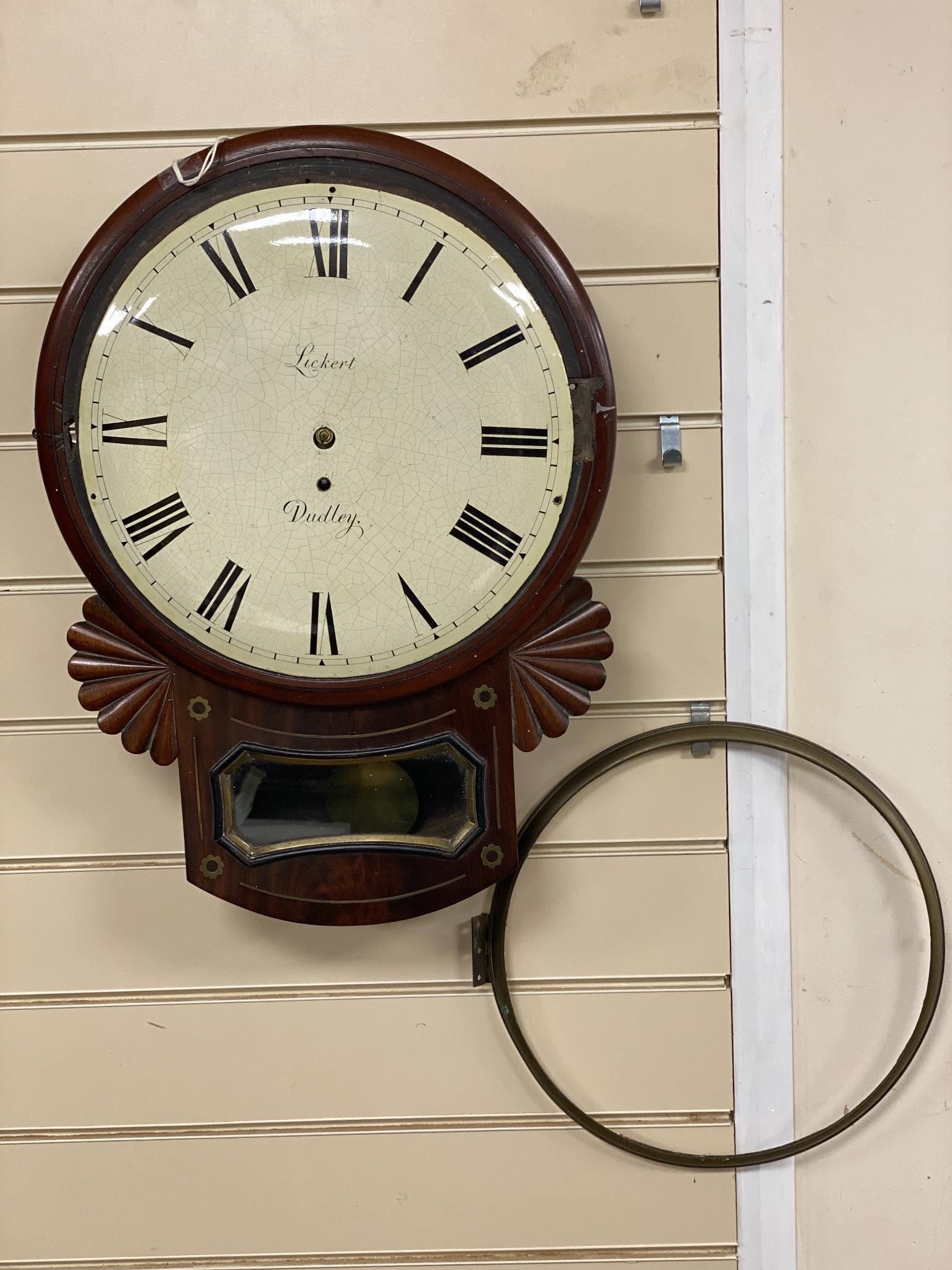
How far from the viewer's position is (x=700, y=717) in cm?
98

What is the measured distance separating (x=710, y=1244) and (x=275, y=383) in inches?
36.2

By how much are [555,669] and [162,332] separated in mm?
432

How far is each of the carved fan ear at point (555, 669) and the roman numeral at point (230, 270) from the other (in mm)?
366

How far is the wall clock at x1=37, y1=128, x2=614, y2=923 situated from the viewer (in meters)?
0.83

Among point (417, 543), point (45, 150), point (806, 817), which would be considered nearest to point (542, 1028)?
point (806, 817)

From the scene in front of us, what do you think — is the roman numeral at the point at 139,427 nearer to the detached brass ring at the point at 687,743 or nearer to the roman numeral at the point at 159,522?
the roman numeral at the point at 159,522

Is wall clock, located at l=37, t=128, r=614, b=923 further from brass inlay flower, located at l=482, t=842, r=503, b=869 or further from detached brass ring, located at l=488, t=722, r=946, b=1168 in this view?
detached brass ring, located at l=488, t=722, r=946, b=1168

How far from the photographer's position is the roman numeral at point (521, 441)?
2.75 feet

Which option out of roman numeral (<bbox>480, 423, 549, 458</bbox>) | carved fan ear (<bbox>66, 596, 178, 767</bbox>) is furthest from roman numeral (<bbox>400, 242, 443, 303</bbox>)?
carved fan ear (<bbox>66, 596, 178, 767</bbox>)

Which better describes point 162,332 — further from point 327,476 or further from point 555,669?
point 555,669

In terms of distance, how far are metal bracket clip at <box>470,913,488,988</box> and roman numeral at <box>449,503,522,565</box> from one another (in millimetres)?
362

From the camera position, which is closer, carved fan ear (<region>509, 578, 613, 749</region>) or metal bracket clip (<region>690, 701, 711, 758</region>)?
carved fan ear (<region>509, 578, 613, 749</region>)

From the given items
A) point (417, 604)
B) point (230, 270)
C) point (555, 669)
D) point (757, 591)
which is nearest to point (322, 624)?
point (417, 604)

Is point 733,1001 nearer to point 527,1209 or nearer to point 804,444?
point 527,1209
